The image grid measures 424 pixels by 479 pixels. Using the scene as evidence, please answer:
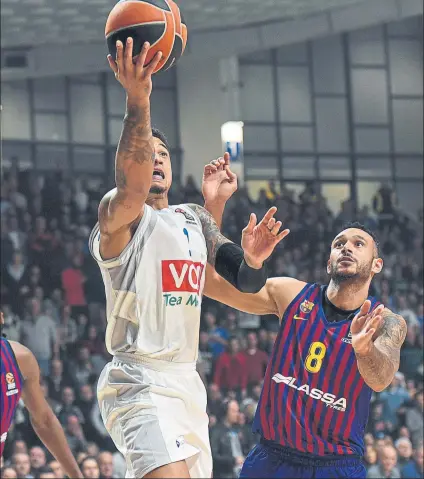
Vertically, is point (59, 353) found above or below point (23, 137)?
below

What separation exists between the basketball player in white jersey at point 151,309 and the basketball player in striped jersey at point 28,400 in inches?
54.5

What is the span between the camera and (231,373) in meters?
13.9

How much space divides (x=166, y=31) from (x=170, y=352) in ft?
5.04

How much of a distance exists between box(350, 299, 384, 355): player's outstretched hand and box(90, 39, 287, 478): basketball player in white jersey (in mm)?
562

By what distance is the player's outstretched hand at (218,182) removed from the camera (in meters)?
5.93

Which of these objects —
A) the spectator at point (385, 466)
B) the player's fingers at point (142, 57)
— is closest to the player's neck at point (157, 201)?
the player's fingers at point (142, 57)

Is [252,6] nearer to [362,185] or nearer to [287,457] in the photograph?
[362,185]

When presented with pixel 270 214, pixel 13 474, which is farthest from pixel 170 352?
pixel 13 474

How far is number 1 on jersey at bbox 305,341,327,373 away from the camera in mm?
6016

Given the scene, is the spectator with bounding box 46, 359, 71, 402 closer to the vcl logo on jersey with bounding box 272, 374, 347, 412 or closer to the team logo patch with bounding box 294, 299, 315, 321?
the team logo patch with bounding box 294, 299, 315, 321

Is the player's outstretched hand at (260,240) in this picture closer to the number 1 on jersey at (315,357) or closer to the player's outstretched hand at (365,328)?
the player's outstretched hand at (365,328)

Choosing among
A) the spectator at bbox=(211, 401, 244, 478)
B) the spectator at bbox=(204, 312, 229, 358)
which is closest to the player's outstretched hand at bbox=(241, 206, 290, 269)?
the spectator at bbox=(211, 401, 244, 478)

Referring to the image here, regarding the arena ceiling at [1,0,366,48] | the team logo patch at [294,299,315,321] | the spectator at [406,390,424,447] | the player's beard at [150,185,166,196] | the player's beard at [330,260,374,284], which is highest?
the arena ceiling at [1,0,366,48]

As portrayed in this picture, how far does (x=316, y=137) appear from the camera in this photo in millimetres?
24359
